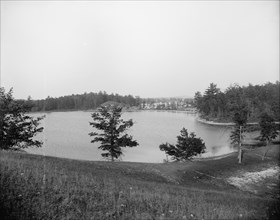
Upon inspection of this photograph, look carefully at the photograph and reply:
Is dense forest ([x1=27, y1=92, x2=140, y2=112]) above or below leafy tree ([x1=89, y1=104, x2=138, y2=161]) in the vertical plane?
above

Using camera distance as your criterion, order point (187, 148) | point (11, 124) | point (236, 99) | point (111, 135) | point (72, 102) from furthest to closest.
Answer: point (72, 102) < point (236, 99) < point (187, 148) < point (111, 135) < point (11, 124)

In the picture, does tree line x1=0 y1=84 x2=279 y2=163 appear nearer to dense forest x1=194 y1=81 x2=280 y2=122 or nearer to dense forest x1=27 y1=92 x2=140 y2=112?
dense forest x1=194 y1=81 x2=280 y2=122

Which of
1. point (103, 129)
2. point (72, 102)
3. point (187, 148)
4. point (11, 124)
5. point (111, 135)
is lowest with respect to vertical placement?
point (187, 148)

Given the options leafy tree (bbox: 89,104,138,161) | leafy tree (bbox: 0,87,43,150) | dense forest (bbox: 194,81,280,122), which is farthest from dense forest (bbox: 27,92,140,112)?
leafy tree (bbox: 0,87,43,150)

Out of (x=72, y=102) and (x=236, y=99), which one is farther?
(x=72, y=102)

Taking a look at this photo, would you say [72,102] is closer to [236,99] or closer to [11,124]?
[236,99]

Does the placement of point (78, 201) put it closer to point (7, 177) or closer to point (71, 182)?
point (71, 182)

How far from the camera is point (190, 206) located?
7.49 metres

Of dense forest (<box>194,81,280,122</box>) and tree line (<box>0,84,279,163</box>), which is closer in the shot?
tree line (<box>0,84,279,163</box>)

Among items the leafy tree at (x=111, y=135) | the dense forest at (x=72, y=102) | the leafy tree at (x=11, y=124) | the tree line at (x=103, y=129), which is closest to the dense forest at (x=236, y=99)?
the tree line at (x=103, y=129)

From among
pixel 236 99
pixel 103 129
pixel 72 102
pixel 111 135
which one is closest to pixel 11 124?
pixel 103 129

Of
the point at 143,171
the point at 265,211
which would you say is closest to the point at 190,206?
the point at 265,211

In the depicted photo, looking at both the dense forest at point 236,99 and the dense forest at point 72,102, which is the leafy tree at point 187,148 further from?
the dense forest at point 72,102

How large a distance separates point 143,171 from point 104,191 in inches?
376
